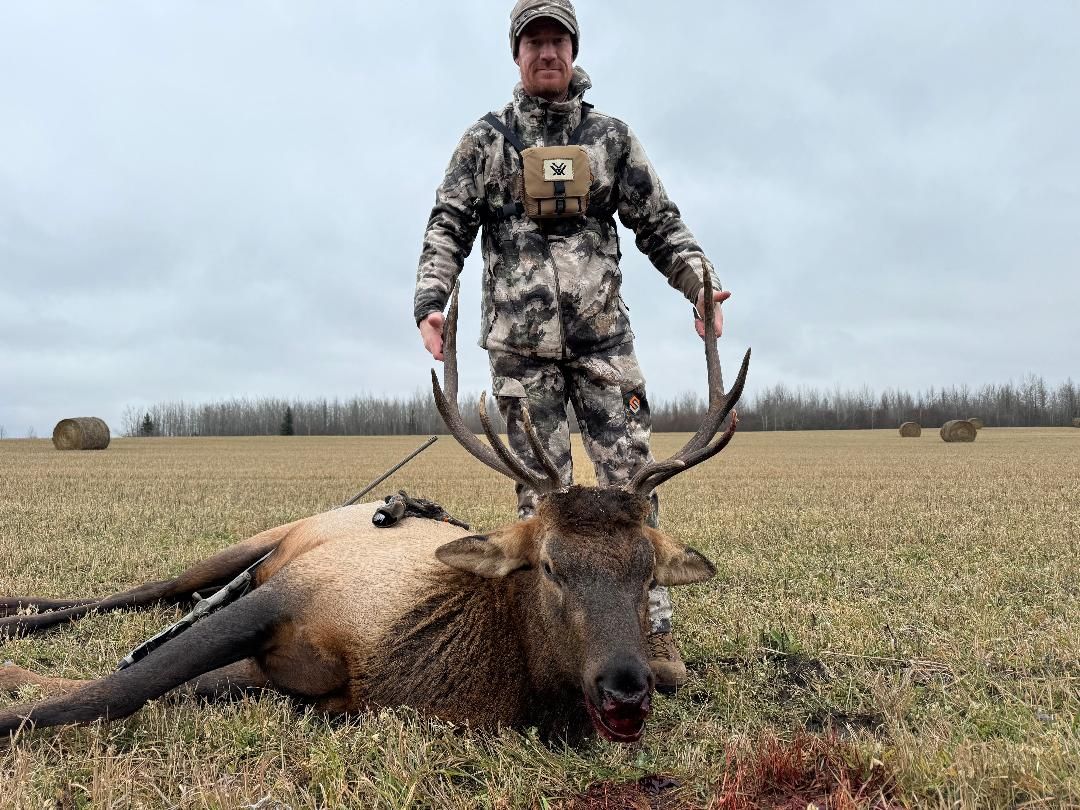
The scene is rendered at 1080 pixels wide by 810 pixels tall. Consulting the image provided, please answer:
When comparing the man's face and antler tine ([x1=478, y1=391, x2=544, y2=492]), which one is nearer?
antler tine ([x1=478, y1=391, x2=544, y2=492])

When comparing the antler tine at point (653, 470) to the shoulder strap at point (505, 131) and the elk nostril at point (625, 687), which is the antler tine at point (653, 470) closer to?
the elk nostril at point (625, 687)

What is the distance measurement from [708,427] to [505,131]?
7.49 ft

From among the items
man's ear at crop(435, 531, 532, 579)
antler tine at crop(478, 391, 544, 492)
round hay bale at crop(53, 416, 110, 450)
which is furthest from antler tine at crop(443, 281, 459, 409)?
round hay bale at crop(53, 416, 110, 450)

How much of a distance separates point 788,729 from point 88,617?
4.57 m

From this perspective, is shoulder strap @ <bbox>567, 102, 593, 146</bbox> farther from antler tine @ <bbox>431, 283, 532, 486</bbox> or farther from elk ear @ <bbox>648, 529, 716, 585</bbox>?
elk ear @ <bbox>648, 529, 716, 585</bbox>

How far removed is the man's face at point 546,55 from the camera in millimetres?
4777

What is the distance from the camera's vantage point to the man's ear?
3564 mm

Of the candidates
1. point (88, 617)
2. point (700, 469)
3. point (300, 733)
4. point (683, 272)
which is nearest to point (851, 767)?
point (300, 733)

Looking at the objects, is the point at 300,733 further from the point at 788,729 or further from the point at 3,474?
the point at 3,474

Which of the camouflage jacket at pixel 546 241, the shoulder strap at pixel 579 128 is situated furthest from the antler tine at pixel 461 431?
the shoulder strap at pixel 579 128

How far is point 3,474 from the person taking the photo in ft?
58.6

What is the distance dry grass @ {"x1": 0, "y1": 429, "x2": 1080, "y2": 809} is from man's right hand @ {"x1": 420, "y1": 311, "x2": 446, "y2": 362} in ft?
6.32

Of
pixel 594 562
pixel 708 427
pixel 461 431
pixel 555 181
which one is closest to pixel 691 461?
pixel 708 427

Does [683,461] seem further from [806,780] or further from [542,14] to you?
[542,14]
